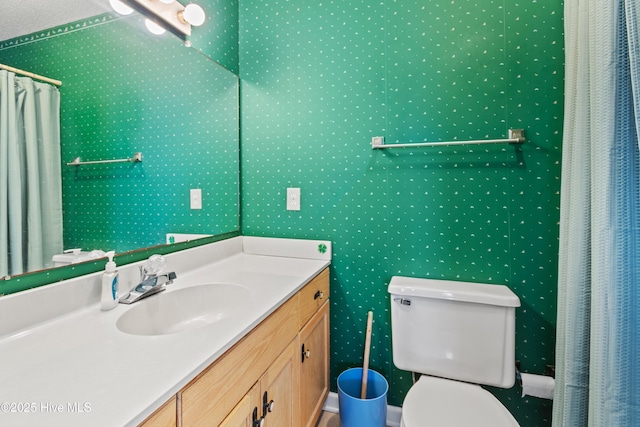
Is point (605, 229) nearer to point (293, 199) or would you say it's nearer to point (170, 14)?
point (293, 199)

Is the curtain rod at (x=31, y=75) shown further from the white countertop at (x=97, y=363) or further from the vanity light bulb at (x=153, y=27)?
the white countertop at (x=97, y=363)

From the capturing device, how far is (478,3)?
1308mm

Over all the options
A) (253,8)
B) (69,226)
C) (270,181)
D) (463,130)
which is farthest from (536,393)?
(253,8)

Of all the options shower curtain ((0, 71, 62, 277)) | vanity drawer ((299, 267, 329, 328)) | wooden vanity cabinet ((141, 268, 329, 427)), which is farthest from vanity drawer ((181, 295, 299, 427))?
shower curtain ((0, 71, 62, 277))

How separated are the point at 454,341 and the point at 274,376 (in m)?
0.76

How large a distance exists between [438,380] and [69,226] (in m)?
1.47

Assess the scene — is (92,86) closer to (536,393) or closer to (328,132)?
(328,132)

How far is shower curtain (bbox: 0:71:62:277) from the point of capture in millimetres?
785

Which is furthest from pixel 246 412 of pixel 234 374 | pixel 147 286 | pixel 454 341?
pixel 454 341

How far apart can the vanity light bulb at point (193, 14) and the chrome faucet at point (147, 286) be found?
1.14 metres

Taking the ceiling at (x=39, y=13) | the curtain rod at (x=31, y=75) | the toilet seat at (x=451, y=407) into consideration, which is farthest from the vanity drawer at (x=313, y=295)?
the ceiling at (x=39, y=13)

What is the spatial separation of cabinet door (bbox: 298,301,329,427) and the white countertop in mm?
346

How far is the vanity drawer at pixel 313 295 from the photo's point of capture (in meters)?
1.18

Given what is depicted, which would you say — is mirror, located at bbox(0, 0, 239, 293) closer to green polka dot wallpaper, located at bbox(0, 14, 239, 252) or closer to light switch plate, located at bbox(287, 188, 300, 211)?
green polka dot wallpaper, located at bbox(0, 14, 239, 252)
